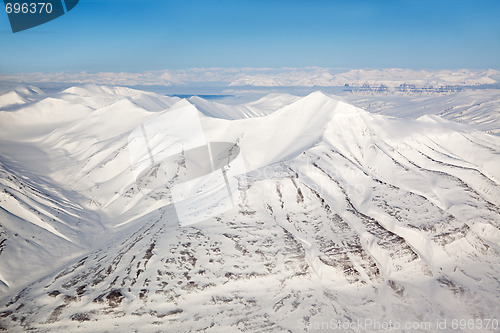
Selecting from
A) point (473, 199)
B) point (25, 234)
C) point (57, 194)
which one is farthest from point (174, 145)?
point (473, 199)

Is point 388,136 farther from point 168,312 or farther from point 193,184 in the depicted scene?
point 168,312

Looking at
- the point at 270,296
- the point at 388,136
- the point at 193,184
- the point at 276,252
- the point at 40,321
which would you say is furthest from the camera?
the point at 388,136

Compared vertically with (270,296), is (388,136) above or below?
above

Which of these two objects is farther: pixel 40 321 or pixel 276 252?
pixel 276 252

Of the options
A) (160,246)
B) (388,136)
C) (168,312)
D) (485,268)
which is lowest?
(485,268)

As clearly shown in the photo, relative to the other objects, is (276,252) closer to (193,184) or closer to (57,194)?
(193,184)

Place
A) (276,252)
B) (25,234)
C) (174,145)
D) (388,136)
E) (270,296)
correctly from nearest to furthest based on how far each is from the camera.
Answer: (270,296) → (276,252) → (25,234) → (388,136) → (174,145)
